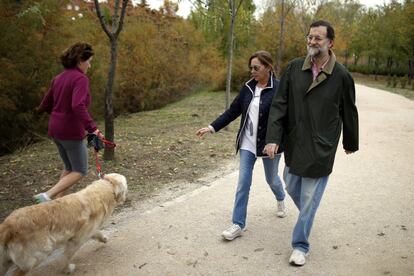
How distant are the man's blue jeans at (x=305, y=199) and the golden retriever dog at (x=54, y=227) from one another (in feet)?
5.92

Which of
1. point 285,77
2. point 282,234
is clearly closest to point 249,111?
point 285,77

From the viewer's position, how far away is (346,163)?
780cm

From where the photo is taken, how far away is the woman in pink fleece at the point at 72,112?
439 centimetres

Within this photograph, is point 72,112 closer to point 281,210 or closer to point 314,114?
point 314,114

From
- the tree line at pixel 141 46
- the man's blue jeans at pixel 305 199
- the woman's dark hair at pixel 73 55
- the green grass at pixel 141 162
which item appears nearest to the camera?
the man's blue jeans at pixel 305 199

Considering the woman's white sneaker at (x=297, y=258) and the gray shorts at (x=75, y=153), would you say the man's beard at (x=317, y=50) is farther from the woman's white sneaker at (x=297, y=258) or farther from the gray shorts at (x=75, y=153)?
the gray shorts at (x=75, y=153)

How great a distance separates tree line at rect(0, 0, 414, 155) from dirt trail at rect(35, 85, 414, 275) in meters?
3.65

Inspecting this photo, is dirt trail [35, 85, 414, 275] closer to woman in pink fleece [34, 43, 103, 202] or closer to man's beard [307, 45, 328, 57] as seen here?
woman in pink fleece [34, 43, 103, 202]

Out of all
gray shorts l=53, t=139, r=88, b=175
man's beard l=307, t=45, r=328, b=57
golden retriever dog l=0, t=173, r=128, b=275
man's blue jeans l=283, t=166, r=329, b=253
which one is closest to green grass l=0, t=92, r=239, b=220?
gray shorts l=53, t=139, r=88, b=175

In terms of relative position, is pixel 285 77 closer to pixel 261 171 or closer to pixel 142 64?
pixel 261 171

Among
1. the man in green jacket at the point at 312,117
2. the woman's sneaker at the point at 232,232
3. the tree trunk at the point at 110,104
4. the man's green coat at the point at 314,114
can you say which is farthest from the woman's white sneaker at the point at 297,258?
the tree trunk at the point at 110,104

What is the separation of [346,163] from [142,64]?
479 inches

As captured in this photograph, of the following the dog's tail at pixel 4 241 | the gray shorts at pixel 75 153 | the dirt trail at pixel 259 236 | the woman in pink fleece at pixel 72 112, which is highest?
the woman in pink fleece at pixel 72 112

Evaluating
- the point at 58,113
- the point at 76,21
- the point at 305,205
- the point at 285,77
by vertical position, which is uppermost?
the point at 76,21
